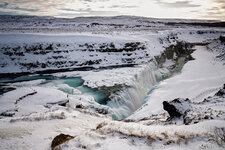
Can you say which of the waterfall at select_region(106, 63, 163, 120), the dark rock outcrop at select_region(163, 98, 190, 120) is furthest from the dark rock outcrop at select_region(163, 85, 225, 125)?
the waterfall at select_region(106, 63, 163, 120)

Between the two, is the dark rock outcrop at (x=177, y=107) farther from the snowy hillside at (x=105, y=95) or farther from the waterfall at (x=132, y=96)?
the waterfall at (x=132, y=96)

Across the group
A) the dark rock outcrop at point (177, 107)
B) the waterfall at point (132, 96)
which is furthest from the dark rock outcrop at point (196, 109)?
the waterfall at point (132, 96)

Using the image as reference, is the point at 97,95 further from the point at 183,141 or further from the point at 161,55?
the point at 161,55

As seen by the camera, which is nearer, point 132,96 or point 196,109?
point 196,109

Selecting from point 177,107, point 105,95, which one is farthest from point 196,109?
point 105,95

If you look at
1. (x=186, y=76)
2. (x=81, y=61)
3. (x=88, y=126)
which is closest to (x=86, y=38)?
(x=81, y=61)

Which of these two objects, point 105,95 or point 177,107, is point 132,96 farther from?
point 177,107

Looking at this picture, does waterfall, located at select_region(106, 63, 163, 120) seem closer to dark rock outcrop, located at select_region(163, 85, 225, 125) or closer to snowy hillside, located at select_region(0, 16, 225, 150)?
snowy hillside, located at select_region(0, 16, 225, 150)

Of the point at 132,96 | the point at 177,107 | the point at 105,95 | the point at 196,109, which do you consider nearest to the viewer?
the point at 196,109
